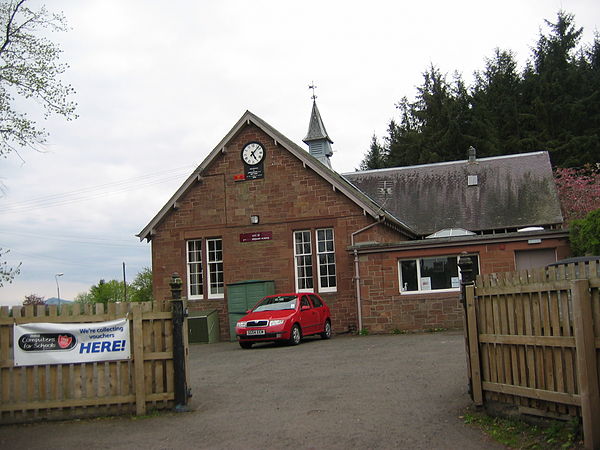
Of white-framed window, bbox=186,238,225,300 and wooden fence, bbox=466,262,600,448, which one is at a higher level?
white-framed window, bbox=186,238,225,300

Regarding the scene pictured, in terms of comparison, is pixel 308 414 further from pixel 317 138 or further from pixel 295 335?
pixel 317 138

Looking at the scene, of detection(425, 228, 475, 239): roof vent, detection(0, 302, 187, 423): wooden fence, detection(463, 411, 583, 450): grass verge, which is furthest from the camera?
detection(425, 228, 475, 239): roof vent

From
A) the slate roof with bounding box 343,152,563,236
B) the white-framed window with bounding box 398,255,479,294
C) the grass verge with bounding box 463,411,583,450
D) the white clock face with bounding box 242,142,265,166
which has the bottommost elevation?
the grass verge with bounding box 463,411,583,450

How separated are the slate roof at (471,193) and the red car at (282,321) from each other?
27.8 ft

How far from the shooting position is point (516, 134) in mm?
44969

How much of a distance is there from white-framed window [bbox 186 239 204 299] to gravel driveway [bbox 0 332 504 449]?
11623mm

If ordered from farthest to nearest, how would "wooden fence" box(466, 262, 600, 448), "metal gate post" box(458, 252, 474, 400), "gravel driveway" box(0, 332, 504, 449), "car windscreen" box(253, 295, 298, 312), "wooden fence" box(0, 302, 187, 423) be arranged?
"car windscreen" box(253, 295, 298, 312), "wooden fence" box(0, 302, 187, 423), "metal gate post" box(458, 252, 474, 400), "gravel driveway" box(0, 332, 504, 449), "wooden fence" box(466, 262, 600, 448)

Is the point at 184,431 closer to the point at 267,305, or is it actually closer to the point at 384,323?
the point at 267,305

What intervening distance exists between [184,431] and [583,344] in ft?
15.8

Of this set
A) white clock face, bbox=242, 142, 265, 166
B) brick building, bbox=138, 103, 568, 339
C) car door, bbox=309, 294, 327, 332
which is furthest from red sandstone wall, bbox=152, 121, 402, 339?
car door, bbox=309, 294, 327, 332

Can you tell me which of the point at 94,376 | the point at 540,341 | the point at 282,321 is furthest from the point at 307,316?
the point at 540,341

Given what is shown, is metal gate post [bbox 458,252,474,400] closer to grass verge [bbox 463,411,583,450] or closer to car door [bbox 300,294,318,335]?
grass verge [bbox 463,411,583,450]

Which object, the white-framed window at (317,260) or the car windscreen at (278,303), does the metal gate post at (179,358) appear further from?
the white-framed window at (317,260)

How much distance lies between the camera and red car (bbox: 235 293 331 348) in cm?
1747
